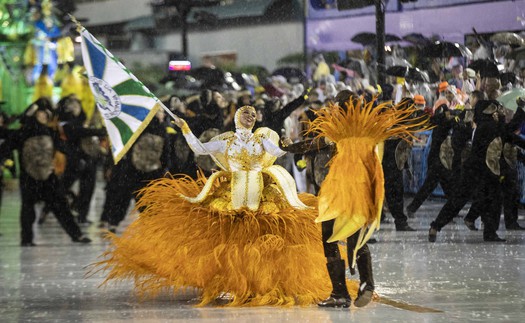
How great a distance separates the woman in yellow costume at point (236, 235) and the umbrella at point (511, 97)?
7.95 m

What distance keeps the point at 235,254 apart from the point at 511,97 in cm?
903

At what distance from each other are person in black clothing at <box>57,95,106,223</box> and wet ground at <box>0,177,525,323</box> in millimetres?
2475

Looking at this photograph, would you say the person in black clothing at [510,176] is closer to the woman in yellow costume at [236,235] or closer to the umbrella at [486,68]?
the umbrella at [486,68]

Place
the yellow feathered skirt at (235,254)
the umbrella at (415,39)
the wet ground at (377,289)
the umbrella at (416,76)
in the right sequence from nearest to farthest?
the wet ground at (377,289) < the yellow feathered skirt at (235,254) < the umbrella at (416,76) < the umbrella at (415,39)

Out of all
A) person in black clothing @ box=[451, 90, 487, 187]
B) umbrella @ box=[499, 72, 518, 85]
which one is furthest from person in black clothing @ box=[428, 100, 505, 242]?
umbrella @ box=[499, 72, 518, 85]

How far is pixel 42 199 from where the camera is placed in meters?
16.0

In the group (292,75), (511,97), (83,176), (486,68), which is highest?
(292,75)

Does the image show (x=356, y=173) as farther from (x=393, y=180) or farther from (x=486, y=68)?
(x=486, y=68)

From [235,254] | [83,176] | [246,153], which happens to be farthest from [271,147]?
[83,176]

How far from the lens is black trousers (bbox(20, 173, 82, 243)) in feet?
51.9

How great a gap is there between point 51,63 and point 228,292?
25.0 metres

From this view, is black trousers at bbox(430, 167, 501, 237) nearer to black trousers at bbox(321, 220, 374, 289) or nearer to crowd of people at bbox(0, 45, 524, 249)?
crowd of people at bbox(0, 45, 524, 249)

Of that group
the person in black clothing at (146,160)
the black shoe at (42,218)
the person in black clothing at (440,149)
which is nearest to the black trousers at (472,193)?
the person in black clothing at (440,149)

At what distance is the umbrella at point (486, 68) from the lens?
57.6ft
